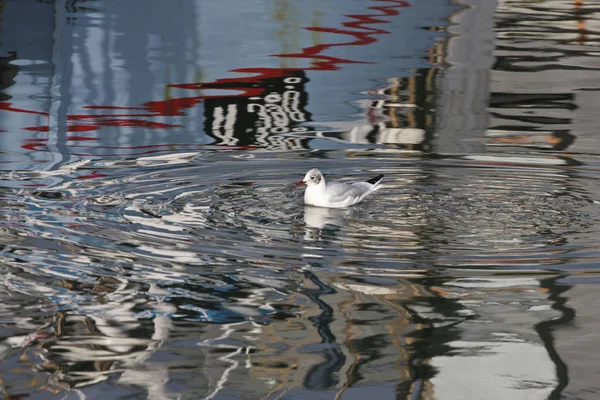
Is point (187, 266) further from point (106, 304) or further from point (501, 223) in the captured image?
point (501, 223)

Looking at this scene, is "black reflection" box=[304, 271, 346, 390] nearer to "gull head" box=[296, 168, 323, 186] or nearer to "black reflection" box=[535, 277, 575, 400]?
"black reflection" box=[535, 277, 575, 400]

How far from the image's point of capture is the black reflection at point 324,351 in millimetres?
6066

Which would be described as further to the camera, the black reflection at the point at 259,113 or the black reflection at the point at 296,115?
the black reflection at the point at 259,113

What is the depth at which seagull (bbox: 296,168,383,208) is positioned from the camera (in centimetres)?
1010

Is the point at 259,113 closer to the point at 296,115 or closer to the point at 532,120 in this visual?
the point at 296,115

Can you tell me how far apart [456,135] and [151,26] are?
10.5 meters

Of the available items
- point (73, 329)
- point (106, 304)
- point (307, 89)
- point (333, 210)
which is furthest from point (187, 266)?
point (307, 89)

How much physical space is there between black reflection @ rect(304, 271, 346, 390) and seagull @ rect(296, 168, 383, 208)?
7.70 ft

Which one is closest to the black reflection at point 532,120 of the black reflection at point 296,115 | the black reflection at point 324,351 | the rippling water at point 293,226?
the rippling water at point 293,226

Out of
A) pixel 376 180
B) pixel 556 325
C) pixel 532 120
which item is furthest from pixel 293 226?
pixel 532 120

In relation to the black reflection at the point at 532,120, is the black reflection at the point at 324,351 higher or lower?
lower

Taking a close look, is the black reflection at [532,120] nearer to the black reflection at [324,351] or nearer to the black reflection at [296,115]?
the black reflection at [296,115]

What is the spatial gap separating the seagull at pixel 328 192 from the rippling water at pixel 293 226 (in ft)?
0.57

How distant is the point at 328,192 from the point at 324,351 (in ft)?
12.1
